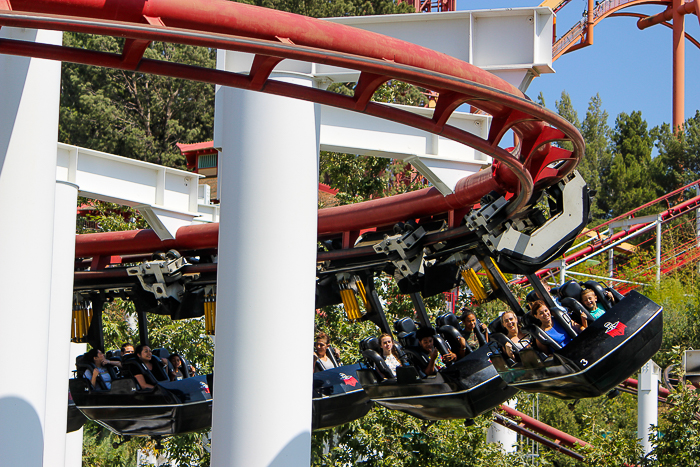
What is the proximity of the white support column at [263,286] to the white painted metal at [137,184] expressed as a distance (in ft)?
12.9

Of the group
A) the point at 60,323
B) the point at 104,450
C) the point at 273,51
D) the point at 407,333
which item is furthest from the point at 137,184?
the point at 104,450

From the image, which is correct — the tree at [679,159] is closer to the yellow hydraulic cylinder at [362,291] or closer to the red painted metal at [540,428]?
the red painted metal at [540,428]

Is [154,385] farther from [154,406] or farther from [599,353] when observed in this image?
[599,353]

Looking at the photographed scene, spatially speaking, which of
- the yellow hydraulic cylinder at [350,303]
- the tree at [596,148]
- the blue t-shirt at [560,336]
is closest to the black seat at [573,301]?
the blue t-shirt at [560,336]

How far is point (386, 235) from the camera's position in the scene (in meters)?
7.50

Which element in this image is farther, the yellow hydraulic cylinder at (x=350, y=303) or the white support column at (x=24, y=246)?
the yellow hydraulic cylinder at (x=350, y=303)

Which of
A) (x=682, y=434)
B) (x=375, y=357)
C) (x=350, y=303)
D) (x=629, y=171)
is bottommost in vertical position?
(x=682, y=434)

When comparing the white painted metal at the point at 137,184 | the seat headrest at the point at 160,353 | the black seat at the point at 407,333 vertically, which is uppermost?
the white painted metal at the point at 137,184

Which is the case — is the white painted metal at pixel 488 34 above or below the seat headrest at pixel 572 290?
above

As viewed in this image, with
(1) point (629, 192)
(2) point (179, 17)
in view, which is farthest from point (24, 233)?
(1) point (629, 192)

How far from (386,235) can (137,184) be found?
3.05m

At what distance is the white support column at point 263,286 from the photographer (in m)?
4.72

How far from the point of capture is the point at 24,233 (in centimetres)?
518

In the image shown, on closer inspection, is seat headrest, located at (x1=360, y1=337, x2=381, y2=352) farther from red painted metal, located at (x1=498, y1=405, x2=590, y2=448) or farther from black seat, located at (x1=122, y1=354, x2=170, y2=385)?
red painted metal, located at (x1=498, y1=405, x2=590, y2=448)
